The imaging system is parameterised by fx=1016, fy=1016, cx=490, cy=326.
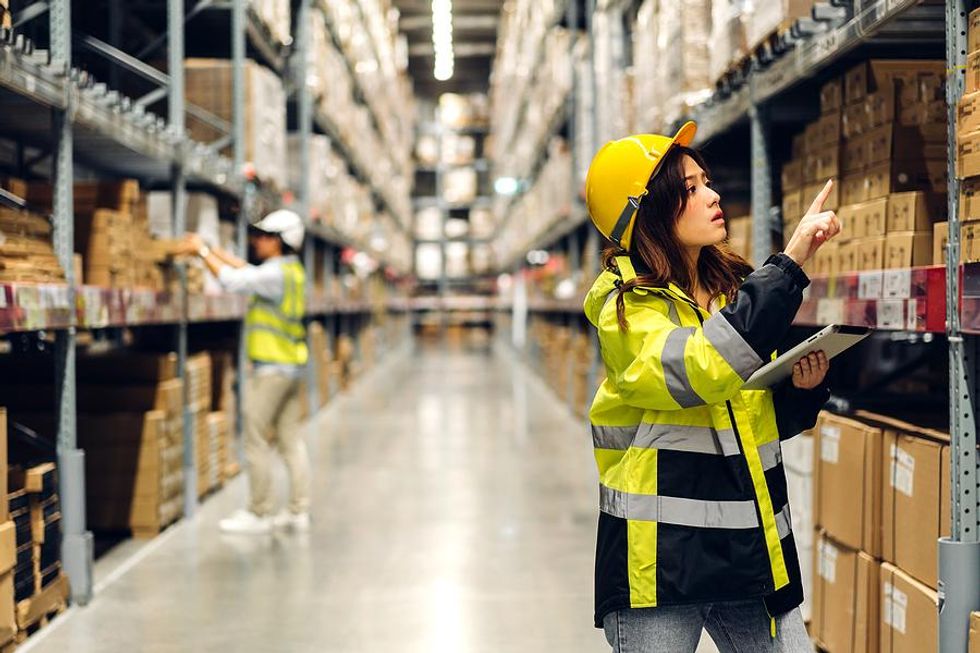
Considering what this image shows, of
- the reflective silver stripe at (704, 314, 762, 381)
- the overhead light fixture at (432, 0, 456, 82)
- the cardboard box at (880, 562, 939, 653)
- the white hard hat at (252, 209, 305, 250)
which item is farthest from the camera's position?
the overhead light fixture at (432, 0, 456, 82)

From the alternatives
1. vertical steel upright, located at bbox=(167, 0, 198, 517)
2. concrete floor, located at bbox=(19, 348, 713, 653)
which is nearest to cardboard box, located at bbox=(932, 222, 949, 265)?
concrete floor, located at bbox=(19, 348, 713, 653)

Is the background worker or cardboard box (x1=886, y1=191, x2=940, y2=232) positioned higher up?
cardboard box (x1=886, y1=191, x2=940, y2=232)

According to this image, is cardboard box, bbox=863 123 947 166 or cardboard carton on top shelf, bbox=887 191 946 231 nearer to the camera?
cardboard carton on top shelf, bbox=887 191 946 231

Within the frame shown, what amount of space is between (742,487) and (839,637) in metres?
1.67

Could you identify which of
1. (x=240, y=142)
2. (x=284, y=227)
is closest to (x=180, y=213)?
(x=284, y=227)

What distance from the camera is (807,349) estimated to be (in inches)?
67.6

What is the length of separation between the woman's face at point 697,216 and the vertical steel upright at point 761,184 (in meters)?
2.21

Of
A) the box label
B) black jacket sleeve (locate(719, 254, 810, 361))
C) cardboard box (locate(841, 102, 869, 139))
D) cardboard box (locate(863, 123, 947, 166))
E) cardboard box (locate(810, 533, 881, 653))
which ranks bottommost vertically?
cardboard box (locate(810, 533, 881, 653))

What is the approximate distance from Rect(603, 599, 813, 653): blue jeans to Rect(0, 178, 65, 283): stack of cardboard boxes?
8.45ft

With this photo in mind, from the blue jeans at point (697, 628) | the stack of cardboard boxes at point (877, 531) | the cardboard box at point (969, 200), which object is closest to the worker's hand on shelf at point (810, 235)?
the blue jeans at point (697, 628)

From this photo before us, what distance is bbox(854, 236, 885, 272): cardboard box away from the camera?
2.98m

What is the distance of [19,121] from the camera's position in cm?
450

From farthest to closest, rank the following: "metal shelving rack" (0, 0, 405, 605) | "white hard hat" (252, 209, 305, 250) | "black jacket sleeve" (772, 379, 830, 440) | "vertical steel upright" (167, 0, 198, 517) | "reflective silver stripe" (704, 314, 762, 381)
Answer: "vertical steel upright" (167, 0, 198, 517) < "white hard hat" (252, 209, 305, 250) < "metal shelving rack" (0, 0, 405, 605) < "black jacket sleeve" (772, 379, 830, 440) < "reflective silver stripe" (704, 314, 762, 381)

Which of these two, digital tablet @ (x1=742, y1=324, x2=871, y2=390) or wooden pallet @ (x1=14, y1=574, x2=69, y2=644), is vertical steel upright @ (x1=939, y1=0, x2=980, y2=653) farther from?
wooden pallet @ (x1=14, y1=574, x2=69, y2=644)
